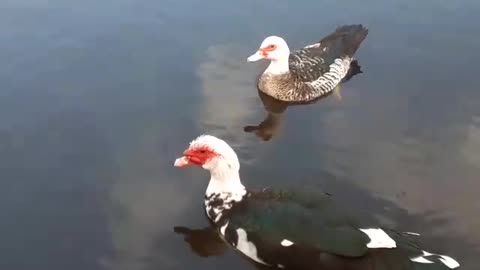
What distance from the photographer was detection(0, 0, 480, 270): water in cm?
683

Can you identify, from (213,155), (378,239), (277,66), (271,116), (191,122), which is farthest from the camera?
(277,66)

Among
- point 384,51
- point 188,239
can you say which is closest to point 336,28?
point 384,51

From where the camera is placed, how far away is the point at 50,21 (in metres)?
10.4

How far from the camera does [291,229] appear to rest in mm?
6020

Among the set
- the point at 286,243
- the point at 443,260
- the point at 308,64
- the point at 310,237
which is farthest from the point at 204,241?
the point at 308,64

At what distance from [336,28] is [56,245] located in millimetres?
5408

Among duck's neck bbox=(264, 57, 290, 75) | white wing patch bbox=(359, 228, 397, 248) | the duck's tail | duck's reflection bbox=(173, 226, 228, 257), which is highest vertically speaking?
the duck's tail

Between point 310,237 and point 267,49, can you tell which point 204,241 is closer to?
point 310,237

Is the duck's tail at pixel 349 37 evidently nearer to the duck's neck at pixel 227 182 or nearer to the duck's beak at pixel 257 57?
the duck's beak at pixel 257 57

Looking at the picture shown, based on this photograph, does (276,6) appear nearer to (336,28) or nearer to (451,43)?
(336,28)

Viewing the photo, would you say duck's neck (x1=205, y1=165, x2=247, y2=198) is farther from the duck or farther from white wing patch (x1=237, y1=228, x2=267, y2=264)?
the duck

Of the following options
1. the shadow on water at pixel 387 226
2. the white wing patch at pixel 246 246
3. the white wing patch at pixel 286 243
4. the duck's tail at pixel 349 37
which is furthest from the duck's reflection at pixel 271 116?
the white wing patch at pixel 286 243

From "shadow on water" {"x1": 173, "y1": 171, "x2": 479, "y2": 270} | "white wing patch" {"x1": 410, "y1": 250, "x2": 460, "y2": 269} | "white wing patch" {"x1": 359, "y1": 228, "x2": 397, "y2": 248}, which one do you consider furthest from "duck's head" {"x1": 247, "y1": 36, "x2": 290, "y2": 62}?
"white wing patch" {"x1": 410, "y1": 250, "x2": 460, "y2": 269}

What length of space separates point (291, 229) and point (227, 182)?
0.97 m
